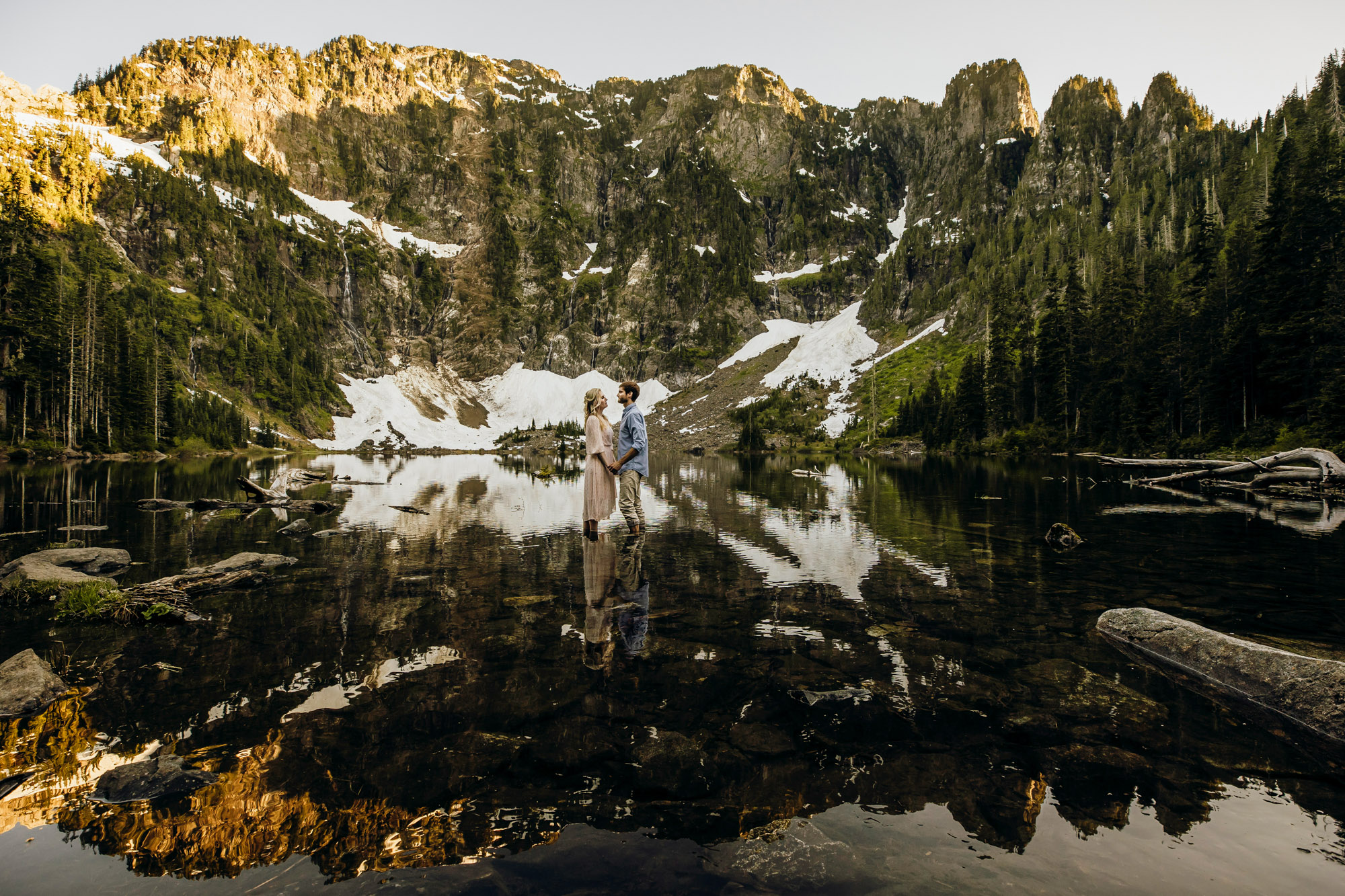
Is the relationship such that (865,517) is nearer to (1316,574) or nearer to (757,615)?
(1316,574)

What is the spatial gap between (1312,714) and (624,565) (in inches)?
468

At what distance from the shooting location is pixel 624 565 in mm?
15094

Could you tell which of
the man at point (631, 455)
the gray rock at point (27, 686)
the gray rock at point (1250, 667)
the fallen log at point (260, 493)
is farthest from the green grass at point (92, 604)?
the fallen log at point (260, 493)

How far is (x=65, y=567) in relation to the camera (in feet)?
43.2

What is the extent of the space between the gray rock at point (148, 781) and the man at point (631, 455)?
1120cm

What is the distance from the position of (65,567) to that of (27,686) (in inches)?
335

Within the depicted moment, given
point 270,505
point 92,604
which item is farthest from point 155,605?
point 270,505

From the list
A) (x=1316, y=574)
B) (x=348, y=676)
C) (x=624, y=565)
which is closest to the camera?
(x=348, y=676)

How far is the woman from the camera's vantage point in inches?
632

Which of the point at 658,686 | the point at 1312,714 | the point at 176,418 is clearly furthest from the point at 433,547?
the point at 176,418

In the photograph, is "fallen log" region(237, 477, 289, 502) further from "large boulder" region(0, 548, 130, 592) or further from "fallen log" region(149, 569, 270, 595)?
"fallen log" region(149, 569, 270, 595)

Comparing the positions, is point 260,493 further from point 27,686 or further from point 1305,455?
point 1305,455

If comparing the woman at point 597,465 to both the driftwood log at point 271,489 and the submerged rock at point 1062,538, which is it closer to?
the submerged rock at point 1062,538

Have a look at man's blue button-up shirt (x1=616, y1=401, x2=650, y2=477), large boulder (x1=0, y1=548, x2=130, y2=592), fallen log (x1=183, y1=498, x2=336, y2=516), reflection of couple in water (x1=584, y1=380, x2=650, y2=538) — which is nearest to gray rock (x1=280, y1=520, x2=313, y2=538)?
large boulder (x1=0, y1=548, x2=130, y2=592)
